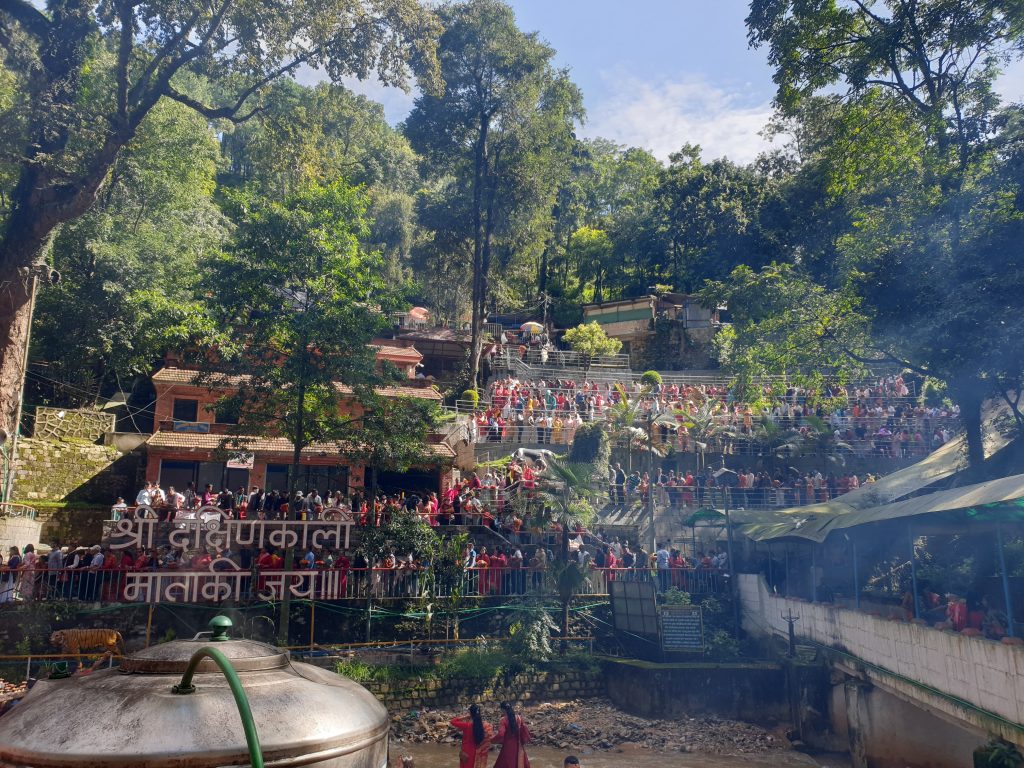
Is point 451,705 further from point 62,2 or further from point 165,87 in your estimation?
point 62,2

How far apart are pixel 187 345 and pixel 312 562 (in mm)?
6294

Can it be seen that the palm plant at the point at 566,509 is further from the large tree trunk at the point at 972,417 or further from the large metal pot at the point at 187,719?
the large metal pot at the point at 187,719

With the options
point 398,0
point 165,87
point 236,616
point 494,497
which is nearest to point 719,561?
point 494,497

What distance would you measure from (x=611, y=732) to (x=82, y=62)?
18.9m

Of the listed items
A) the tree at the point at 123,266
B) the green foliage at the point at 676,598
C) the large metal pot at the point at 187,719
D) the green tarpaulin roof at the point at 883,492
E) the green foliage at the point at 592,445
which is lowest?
the green foliage at the point at 676,598

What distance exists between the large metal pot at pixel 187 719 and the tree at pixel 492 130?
33.7 meters

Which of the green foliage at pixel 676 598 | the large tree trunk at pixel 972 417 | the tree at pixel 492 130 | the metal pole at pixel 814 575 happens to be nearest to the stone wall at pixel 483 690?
the green foliage at pixel 676 598

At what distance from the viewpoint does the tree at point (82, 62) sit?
16859mm

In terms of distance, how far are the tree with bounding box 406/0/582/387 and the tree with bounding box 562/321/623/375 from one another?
6.49 metres

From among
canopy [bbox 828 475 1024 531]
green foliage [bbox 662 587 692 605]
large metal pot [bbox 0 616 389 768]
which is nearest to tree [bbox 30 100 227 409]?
green foliage [bbox 662 587 692 605]

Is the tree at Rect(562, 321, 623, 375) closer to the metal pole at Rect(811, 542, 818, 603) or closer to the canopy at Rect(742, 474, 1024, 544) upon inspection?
the canopy at Rect(742, 474, 1024, 544)

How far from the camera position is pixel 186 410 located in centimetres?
2869

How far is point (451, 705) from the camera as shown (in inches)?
692

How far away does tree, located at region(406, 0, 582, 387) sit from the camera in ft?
123
